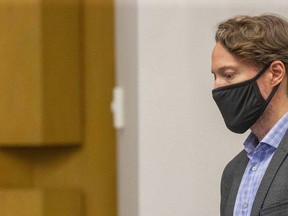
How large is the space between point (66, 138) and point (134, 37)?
1.76 feet

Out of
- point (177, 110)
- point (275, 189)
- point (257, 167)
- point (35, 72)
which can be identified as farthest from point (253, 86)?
point (35, 72)

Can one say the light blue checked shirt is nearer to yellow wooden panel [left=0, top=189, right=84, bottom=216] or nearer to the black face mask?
the black face mask

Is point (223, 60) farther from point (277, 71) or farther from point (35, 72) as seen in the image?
point (35, 72)

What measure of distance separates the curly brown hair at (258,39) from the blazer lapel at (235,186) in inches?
13.4

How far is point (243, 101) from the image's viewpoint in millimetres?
3621

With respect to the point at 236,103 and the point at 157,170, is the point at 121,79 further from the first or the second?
the point at 236,103

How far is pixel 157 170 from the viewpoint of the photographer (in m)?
4.76

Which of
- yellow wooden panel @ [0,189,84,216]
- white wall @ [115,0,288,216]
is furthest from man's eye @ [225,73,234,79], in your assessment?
yellow wooden panel @ [0,189,84,216]

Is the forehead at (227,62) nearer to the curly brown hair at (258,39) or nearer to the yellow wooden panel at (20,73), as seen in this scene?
the curly brown hair at (258,39)

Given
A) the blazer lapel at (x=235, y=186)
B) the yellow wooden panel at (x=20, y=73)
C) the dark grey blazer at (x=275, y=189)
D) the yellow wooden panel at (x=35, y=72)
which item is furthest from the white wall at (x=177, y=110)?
the dark grey blazer at (x=275, y=189)

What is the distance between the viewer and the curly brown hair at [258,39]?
11.6 ft

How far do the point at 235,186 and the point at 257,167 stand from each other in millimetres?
120

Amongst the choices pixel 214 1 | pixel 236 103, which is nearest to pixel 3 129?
pixel 214 1

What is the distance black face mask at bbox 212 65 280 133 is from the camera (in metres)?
3.57
